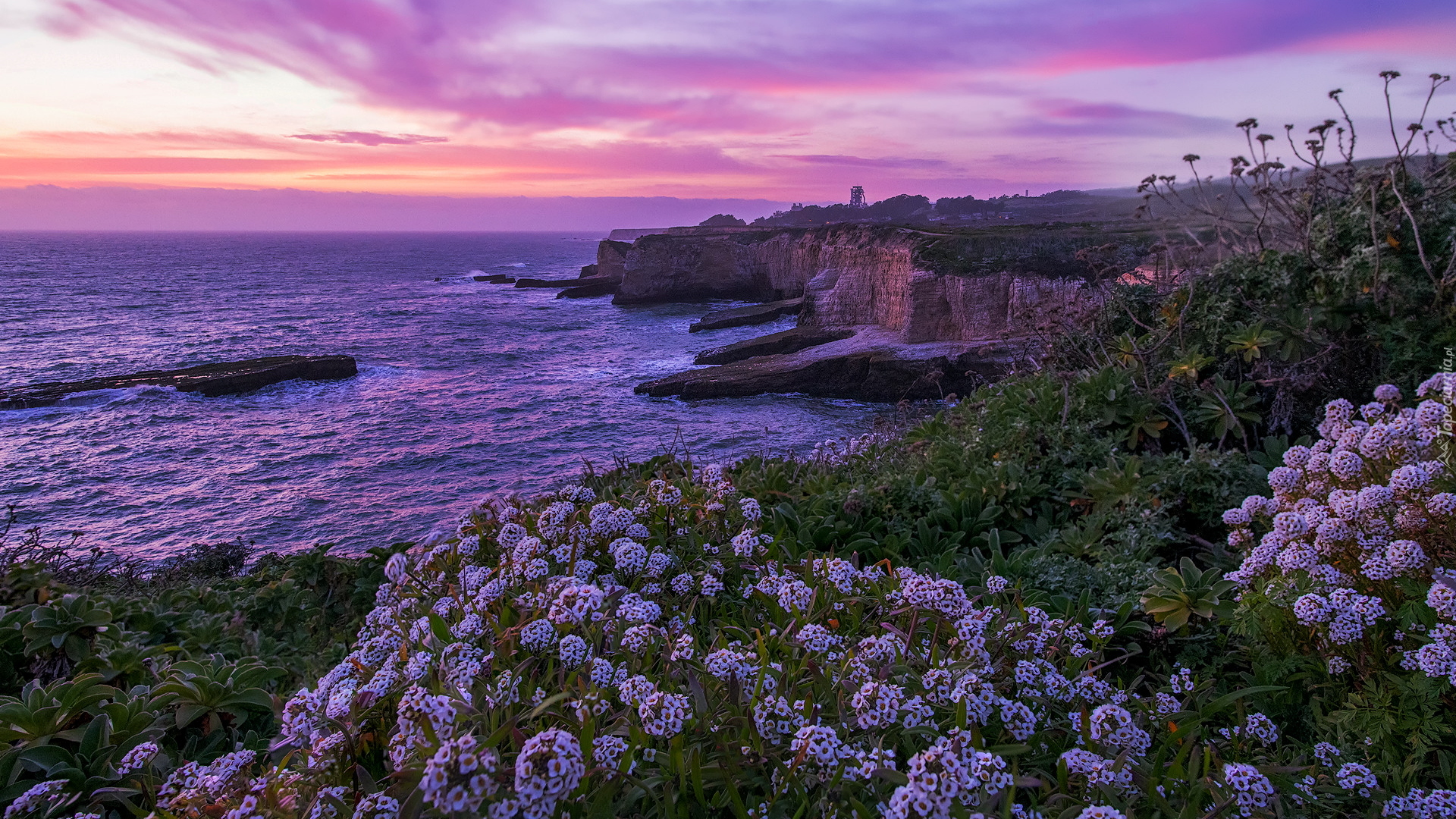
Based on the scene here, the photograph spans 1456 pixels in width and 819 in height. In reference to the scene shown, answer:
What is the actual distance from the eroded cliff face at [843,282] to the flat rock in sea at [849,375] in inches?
88.8

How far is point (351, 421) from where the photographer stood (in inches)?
1209

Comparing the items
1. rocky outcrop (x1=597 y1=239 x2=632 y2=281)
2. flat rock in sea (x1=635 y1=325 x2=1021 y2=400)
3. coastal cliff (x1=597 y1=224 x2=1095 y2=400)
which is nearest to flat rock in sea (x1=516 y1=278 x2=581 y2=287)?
rocky outcrop (x1=597 y1=239 x2=632 y2=281)

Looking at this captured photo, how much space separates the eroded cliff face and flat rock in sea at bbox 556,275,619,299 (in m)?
6.44

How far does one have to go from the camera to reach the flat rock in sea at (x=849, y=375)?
30734mm

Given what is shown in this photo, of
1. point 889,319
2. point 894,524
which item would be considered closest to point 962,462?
point 894,524

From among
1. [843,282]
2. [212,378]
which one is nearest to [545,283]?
[843,282]

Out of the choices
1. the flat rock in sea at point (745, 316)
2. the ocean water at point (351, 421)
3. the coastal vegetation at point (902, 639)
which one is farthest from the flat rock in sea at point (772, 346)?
the coastal vegetation at point (902, 639)

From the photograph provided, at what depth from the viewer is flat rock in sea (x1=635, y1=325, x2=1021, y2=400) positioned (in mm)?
30734

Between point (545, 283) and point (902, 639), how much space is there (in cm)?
8388

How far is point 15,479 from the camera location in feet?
80.4

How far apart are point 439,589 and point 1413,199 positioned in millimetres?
7171

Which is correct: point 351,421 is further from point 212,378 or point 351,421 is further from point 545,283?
point 545,283

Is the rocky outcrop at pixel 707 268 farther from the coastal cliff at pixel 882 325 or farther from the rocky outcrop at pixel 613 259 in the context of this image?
the coastal cliff at pixel 882 325

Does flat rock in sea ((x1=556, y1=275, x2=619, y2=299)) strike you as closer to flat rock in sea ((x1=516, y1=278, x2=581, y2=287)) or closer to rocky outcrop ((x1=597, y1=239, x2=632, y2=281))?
rocky outcrop ((x1=597, y1=239, x2=632, y2=281))
